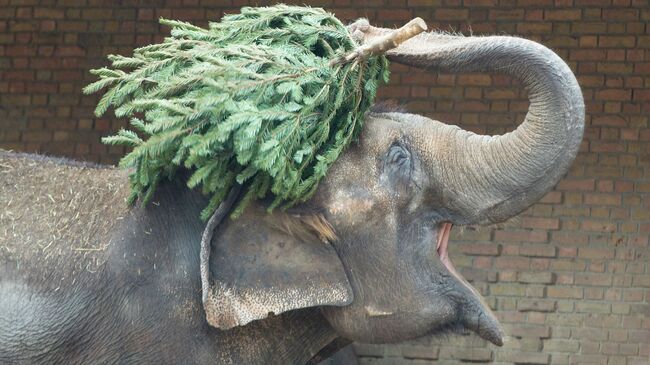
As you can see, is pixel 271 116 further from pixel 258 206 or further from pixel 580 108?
pixel 580 108

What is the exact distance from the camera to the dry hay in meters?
4.16

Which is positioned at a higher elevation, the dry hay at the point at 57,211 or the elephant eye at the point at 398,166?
the elephant eye at the point at 398,166

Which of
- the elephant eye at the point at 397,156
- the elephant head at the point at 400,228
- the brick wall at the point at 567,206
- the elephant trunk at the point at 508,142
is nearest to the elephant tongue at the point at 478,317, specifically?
the elephant head at the point at 400,228

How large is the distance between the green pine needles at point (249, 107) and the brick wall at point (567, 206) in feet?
16.4

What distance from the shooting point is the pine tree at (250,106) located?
3.99 m

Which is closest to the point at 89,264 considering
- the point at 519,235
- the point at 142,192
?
the point at 142,192

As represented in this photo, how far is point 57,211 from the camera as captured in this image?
4281mm

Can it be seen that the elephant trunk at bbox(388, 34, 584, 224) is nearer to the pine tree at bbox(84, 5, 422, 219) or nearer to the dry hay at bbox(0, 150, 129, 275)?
the pine tree at bbox(84, 5, 422, 219)

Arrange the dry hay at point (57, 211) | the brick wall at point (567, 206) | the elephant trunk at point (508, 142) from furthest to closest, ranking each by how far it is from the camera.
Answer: the brick wall at point (567, 206)
the dry hay at point (57, 211)
the elephant trunk at point (508, 142)

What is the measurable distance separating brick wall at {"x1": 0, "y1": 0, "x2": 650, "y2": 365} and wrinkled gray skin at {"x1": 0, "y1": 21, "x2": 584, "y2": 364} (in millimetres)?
4969

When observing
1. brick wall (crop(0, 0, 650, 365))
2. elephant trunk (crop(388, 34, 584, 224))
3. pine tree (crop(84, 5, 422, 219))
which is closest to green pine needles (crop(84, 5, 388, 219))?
pine tree (crop(84, 5, 422, 219))

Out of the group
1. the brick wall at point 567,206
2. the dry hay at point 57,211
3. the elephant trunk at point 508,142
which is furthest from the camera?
the brick wall at point 567,206

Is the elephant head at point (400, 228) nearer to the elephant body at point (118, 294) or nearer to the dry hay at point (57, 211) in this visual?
the elephant body at point (118, 294)

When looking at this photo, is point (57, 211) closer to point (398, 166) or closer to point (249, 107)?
point (249, 107)
